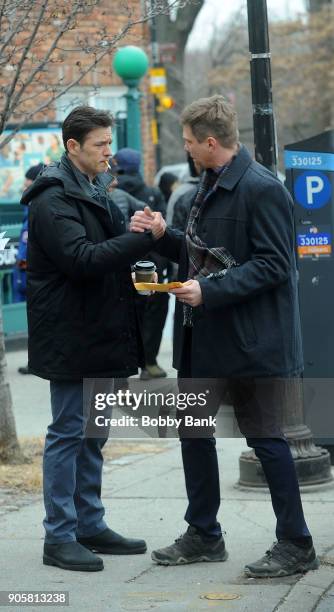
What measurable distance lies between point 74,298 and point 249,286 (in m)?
0.76

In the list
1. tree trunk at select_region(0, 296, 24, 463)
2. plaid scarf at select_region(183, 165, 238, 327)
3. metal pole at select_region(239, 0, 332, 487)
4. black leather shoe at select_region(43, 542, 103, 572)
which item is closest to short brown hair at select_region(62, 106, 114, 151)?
plaid scarf at select_region(183, 165, 238, 327)

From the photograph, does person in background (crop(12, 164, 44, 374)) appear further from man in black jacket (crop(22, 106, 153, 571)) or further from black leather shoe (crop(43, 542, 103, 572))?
black leather shoe (crop(43, 542, 103, 572))

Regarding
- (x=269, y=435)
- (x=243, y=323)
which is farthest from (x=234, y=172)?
(x=269, y=435)

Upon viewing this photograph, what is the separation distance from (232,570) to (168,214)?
5702 millimetres

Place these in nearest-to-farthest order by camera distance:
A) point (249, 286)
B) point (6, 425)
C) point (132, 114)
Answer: point (249, 286) → point (6, 425) → point (132, 114)

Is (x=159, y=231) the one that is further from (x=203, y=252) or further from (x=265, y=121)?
(x=265, y=121)

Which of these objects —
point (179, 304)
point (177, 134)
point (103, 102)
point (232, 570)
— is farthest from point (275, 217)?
point (177, 134)

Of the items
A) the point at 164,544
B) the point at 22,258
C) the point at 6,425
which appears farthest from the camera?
the point at 22,258

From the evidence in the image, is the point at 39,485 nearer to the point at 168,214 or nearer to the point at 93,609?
the point at 93,609

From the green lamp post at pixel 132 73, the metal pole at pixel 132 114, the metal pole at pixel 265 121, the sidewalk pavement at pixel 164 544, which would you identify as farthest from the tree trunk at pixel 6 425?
the metal pole at pixel 132 114

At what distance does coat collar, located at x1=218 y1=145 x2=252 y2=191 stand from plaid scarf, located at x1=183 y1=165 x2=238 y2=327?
23 millimetres

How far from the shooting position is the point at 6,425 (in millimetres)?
7637

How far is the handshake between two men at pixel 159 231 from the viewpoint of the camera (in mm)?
5082

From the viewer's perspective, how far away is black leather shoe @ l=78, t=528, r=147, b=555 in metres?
5.75
